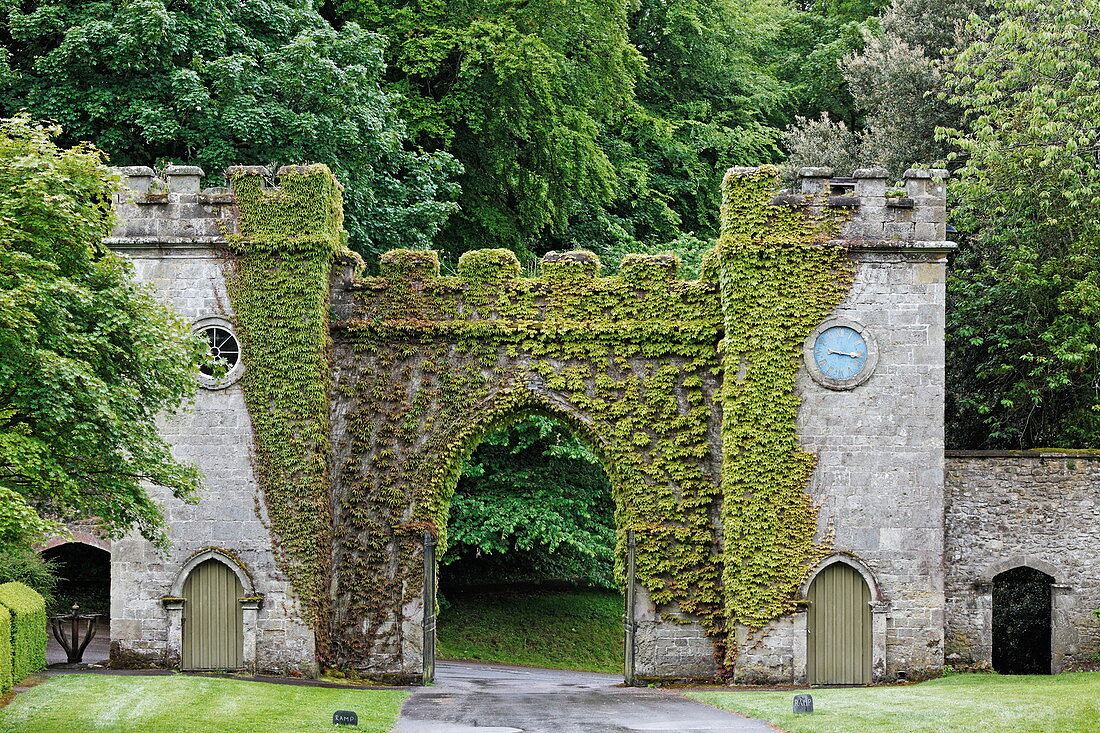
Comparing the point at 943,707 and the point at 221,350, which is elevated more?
the point at 221,350

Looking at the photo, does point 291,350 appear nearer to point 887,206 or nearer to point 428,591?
point 428,591

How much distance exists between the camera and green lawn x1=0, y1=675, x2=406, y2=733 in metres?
13.1

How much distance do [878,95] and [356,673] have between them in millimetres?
17698

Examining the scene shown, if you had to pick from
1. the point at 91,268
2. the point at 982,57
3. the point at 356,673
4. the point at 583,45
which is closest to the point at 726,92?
the point at 583,45

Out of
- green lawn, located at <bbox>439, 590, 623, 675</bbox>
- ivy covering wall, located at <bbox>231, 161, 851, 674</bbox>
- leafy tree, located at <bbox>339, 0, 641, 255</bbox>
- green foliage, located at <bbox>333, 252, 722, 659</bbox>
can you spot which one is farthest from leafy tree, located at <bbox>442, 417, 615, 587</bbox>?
ivy covering wall, located at <bbox>231, 161, 851, 674</bbox>

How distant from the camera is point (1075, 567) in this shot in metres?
18.9

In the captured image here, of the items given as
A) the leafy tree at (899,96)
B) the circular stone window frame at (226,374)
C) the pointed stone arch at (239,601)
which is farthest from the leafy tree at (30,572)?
the leafy tree at (899,96)

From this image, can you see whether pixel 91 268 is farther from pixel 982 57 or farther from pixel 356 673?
pixel 982 57

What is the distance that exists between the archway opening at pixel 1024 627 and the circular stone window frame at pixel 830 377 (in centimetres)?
509

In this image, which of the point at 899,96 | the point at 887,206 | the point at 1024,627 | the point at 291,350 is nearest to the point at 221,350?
the point at 291,350

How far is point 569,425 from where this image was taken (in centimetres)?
1891

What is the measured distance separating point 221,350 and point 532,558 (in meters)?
13.1

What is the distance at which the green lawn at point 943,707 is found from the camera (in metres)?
13.1

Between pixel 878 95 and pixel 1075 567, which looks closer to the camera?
pixel 1075 567
